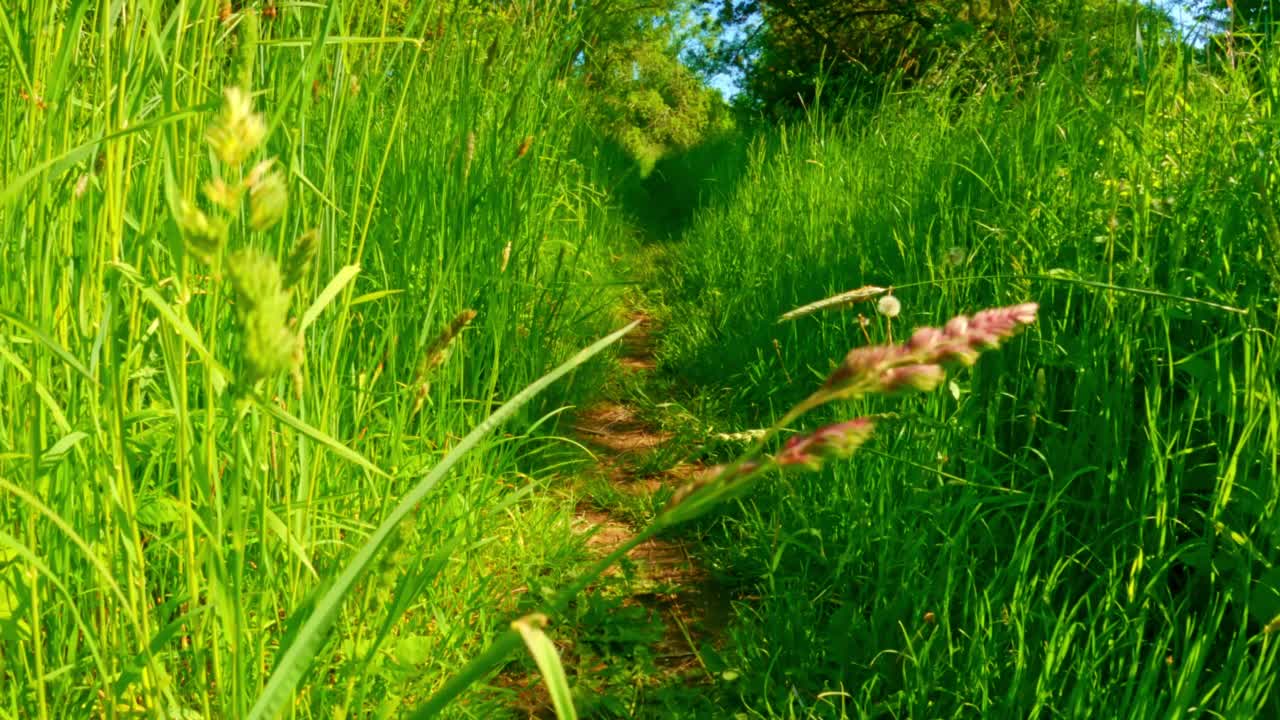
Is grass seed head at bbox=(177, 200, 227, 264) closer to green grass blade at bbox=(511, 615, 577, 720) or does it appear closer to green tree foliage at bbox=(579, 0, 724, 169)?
green grass blade at bbox=(511, 615, 577, 720)

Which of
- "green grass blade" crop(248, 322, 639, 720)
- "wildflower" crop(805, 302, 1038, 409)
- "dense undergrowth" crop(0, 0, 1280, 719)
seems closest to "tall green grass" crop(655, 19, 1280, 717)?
"dense undergrowth" crop(0, 0, 1280, 719)

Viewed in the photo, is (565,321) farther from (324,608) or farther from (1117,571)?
(324,608)

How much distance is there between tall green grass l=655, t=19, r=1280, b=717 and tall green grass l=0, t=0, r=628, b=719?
0.64m

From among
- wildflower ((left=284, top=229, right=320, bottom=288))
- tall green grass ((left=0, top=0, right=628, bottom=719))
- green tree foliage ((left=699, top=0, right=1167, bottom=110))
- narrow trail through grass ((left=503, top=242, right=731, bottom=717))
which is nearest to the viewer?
wildflower ((left=284, top=229, right=320, bottom=288))

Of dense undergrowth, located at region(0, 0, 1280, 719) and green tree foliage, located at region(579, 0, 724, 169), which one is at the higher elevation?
green tree foliage, located at region(579, 0, 724, 169)

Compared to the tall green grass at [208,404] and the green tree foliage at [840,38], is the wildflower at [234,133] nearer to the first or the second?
the tall green grass at [208,404]

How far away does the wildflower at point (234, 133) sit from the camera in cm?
51

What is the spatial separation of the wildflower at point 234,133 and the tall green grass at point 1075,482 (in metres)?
0.88

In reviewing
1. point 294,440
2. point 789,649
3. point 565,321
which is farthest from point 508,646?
point 565,321

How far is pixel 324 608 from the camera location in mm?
605

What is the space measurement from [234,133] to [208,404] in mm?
374

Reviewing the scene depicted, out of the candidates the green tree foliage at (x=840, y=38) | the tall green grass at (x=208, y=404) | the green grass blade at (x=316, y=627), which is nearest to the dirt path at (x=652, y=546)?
the tall green grass at (x=208, y=404)

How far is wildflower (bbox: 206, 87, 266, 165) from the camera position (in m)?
0.51

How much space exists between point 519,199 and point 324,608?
78.8 inches
